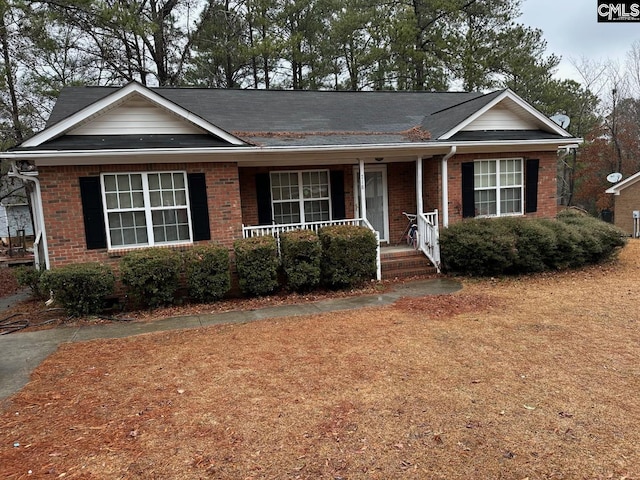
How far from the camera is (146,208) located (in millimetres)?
8570

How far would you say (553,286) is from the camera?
28.2 feet

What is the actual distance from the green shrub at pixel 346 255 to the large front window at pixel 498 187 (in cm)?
372

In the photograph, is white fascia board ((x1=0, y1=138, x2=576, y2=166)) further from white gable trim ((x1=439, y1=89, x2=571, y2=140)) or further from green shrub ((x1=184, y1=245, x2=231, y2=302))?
green shrub ((x1=184, y1=245, x2=231, y2=302))

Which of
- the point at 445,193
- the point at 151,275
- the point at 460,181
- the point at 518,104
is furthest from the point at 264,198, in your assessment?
the point at 518,104

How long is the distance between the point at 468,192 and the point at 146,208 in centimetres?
760

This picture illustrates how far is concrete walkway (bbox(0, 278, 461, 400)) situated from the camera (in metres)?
5.35

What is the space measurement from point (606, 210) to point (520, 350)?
99.5 ft

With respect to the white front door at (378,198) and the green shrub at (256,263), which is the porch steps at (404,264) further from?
the green shrub at (256,263)

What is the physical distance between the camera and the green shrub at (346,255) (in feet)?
28.9

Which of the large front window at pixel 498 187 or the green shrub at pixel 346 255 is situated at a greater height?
the large front window at pixel 498 187

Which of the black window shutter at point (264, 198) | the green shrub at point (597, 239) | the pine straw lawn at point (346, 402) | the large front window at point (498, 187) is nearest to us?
the pine straw lawn at point (346, 402)

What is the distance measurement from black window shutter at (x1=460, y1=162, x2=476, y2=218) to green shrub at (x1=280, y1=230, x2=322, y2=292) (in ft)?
14.4

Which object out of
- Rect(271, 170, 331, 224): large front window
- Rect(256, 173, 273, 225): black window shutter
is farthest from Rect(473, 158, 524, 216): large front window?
Rect(256, 173, 273, 225): black window shutter
